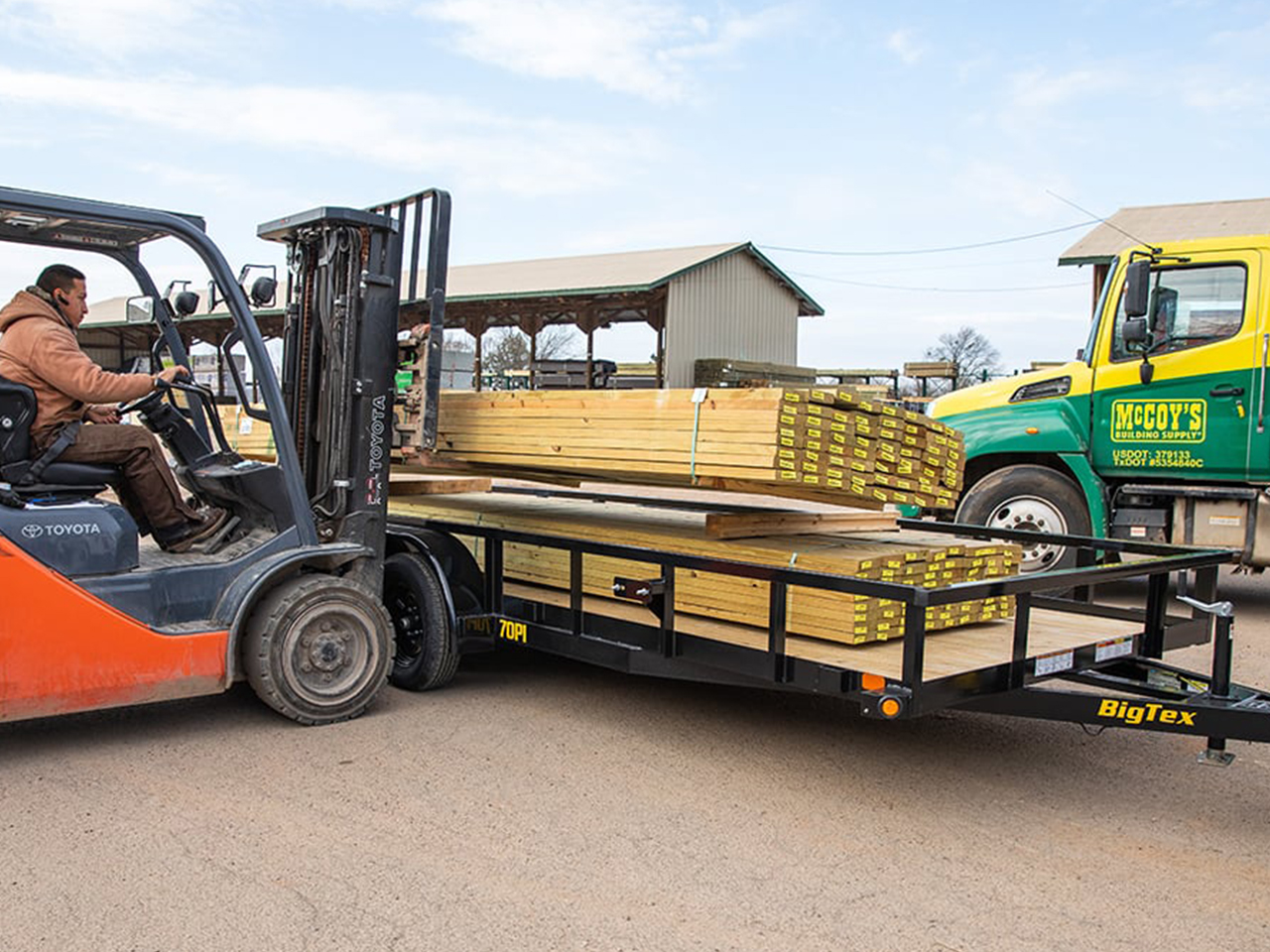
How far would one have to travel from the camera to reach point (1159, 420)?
903cm

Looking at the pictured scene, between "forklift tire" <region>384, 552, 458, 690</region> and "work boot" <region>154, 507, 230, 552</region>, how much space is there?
3.48 ft

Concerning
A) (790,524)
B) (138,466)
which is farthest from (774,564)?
(138,466)

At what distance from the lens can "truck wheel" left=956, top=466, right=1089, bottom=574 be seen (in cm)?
956

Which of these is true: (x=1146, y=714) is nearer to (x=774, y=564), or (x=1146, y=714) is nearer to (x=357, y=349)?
(x=774, y=564)

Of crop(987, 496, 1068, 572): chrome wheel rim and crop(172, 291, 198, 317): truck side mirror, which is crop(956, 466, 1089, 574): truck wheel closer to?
crop(987, 496, 1068, 572): chrome wheel rim

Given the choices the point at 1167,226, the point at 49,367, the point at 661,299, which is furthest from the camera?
the point at 661,299

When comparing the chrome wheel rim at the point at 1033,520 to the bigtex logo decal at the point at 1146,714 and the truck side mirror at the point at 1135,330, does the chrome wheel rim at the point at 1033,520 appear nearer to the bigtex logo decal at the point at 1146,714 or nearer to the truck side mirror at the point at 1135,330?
the truck side mirror at the point at 1135,330

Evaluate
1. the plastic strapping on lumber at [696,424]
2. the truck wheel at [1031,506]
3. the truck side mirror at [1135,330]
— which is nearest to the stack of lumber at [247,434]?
the plastic strapping on lumber at [696,424]

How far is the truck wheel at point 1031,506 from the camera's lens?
→ 9562 mm

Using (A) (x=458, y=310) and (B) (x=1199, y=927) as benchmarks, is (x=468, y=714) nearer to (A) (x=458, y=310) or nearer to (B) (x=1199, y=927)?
(B) (x=1199, y=927)

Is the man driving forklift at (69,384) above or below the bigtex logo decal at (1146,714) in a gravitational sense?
above

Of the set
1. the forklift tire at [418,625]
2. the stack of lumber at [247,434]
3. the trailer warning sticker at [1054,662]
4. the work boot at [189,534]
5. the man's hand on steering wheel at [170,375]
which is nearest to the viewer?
the trailer warning sticker at [1054,662]

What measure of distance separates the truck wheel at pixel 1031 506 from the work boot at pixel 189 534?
642 centimetres

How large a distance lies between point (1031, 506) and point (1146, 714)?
558 centimetres
